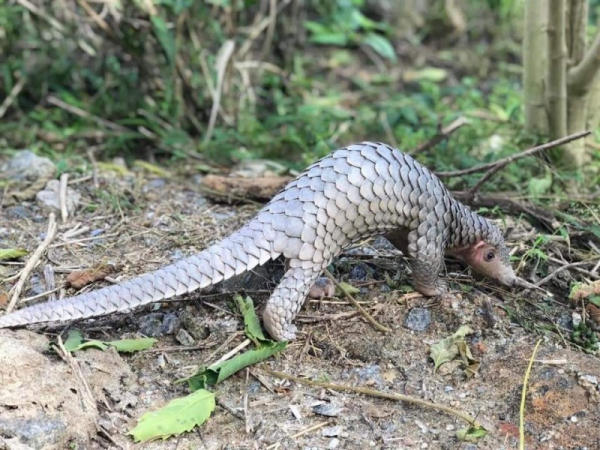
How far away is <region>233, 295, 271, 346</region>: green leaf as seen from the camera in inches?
124

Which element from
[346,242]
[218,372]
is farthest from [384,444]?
[346,242]

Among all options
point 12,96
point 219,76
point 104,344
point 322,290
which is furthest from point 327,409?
point 12,96

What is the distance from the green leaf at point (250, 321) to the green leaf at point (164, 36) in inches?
112

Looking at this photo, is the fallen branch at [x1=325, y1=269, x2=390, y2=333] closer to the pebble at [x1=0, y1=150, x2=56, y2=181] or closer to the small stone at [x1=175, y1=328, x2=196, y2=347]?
the small stone at [x1=175, y1=328, x2=196, y2=347]

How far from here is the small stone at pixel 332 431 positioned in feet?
9.02

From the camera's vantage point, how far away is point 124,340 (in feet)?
10.2

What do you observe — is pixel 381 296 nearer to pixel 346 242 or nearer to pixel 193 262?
pixel 346 242

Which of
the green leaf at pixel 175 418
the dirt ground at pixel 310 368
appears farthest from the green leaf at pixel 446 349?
the green leaf at pixel 175 418

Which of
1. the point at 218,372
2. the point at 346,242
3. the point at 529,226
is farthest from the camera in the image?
the point at 529,226

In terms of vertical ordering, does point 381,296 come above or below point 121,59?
below

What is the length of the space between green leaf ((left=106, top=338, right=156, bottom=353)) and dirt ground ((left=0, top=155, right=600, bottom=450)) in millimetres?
39

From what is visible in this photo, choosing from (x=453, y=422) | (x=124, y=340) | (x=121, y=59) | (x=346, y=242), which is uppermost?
(x=121, y=59)

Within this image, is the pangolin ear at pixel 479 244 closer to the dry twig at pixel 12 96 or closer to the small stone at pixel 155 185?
the small stone at pixel 155 185

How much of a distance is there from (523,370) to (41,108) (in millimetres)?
5110
